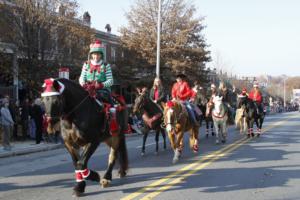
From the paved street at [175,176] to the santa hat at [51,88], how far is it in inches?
75.8

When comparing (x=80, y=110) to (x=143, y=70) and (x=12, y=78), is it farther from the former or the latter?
(x=143, y=70)

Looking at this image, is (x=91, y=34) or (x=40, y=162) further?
(x=91, y=34)

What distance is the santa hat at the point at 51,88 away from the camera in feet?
23.9

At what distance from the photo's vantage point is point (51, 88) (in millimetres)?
7324

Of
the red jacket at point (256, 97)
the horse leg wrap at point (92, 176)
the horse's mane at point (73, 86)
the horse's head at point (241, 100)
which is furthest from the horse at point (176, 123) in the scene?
the red jacket at point (256, 97)

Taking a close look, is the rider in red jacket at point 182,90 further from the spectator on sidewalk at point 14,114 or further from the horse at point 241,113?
the spectator on sidewalk at point 14,114

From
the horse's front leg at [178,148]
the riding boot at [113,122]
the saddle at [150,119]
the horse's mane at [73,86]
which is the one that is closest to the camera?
the horse's mane at [73,86]

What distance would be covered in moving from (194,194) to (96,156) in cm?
630

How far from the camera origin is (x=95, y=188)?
28.5ft

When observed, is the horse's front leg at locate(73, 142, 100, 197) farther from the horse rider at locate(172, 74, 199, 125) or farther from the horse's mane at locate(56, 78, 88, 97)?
the horse rider at locate(172, 74, 199, 125)

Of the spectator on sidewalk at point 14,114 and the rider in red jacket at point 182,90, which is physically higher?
the rider in red jacket at point 182,90

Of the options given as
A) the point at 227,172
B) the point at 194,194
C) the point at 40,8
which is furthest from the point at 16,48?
the point at 194,194

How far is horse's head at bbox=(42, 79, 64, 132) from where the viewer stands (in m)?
7.25

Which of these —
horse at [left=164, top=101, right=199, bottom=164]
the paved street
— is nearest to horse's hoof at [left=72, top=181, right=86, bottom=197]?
the paved street
